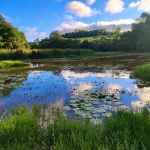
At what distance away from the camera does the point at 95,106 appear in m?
7.39

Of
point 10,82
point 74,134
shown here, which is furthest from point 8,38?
point 74,134

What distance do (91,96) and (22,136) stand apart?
16.9 feet

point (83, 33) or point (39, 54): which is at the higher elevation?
point (83, 33)

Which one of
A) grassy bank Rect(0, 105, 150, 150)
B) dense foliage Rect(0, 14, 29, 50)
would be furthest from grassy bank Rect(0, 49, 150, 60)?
grassy bank Rect(0, 105, 150, 150)

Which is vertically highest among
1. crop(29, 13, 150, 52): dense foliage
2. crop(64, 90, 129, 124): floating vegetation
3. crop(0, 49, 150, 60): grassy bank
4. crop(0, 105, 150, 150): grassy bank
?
crop(29, 13, 150, 52): dense foliage

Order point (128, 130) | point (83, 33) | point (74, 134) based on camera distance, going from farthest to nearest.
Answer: point (83, 33)
point (128, 130)
point (74, 134)

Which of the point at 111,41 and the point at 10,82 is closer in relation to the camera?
the point at 10,82

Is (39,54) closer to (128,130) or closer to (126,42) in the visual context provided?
(126,42)

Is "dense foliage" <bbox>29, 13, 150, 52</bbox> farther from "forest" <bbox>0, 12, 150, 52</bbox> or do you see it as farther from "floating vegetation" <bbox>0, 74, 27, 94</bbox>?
"floating vegetation" <bbox>0, 74, 27, 94</bbox>

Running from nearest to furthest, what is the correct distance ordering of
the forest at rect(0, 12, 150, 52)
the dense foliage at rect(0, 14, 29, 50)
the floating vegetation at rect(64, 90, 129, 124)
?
the floating vegetation at rect(64, 90, 129, 124)
the dense foliage at rect(0, 14, 29, 50)
the forest at rect(0, 12, 150, 52)

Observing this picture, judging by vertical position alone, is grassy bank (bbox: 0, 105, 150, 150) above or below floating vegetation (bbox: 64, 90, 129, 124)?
above

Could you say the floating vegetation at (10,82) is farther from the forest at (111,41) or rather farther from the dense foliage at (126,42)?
the dense foliage at (126,42)

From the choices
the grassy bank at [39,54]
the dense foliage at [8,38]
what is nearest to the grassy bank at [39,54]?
the grassy bank at [39,54]

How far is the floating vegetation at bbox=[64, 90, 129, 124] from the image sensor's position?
240 inches
